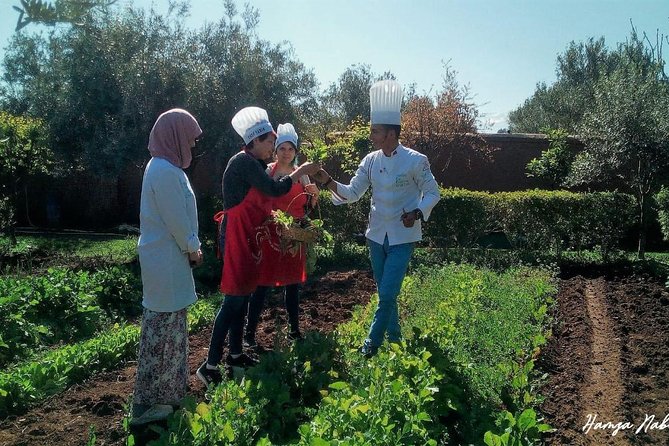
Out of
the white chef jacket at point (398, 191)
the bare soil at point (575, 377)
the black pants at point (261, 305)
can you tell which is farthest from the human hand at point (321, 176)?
the bare soil at point (575, 377)

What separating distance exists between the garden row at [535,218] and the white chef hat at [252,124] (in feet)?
23.7

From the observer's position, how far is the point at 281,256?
504 cm

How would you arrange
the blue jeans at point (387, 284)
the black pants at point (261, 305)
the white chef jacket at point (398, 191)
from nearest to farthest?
the blue jeans at point (387, 284) → the white chef jacket at point (398, 191) → the black pants at point (261, 305)

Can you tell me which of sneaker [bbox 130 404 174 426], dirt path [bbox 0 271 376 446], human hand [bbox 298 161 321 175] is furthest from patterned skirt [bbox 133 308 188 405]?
human hand [bbox 298 161 321 175]

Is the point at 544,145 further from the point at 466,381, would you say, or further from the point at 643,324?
the point at 466,381

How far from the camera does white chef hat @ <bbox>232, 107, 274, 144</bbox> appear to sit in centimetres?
472

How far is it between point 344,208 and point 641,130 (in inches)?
230

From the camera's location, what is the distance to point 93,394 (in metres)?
4.55

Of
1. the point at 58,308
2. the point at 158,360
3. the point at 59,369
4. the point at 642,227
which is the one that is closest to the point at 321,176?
the point at 158,360

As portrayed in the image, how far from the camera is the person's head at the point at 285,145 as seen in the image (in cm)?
514

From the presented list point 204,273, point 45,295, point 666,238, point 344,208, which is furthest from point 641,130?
point 45,295

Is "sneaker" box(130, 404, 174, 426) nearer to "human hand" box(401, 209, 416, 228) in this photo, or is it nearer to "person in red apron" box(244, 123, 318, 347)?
"person in red apron" box(244, 123, 318, 347)

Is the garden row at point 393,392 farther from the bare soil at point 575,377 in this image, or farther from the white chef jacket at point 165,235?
the white chef jacket at point 165,235

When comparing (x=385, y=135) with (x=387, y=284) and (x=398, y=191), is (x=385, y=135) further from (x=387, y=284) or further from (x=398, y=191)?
(x=387, y=284)
